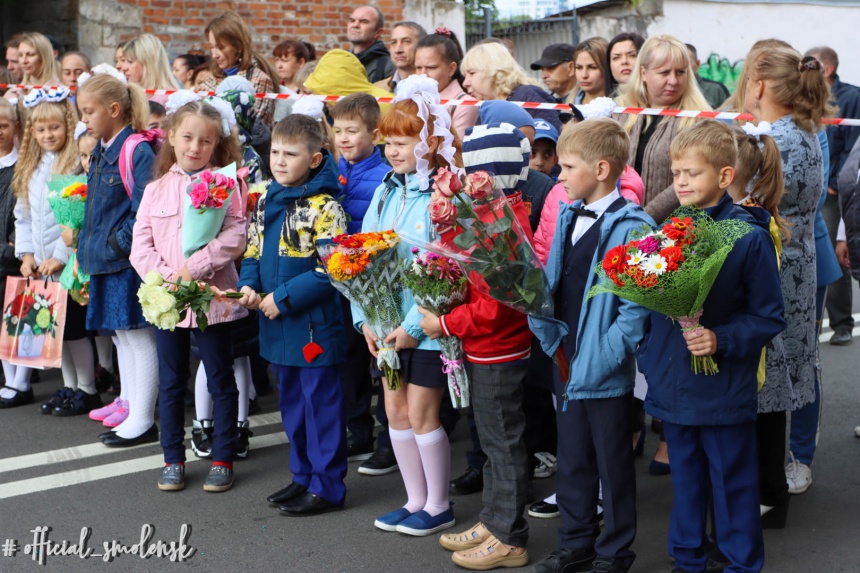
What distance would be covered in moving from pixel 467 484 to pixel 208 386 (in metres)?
1.47

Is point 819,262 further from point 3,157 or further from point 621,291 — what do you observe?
point 3,157

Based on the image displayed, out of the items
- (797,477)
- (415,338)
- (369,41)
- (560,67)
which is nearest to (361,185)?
(415,338)

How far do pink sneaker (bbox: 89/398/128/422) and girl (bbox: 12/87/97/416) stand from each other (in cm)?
22

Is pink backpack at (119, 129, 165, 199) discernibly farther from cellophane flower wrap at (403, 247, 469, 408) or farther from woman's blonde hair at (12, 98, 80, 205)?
cellophane flower wrap at (403, 247, 469, 408)

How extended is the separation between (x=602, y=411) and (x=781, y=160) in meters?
1.40

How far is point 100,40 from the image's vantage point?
39.5 ft

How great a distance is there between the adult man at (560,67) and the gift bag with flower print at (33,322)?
3.95 metres

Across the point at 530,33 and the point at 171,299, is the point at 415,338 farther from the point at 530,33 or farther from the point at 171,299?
the point at 530,33

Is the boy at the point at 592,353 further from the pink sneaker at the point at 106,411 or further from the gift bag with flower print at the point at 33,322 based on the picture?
the gift bag with flower print at the point at 33,322

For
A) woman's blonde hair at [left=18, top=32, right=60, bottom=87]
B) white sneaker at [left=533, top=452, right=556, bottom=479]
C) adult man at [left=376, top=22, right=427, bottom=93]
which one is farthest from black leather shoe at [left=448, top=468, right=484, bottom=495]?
woman's blonde hair at [left=18, top=32, right=60, bottom=87]

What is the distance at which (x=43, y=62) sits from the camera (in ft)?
29.4

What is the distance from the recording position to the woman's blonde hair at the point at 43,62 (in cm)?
891

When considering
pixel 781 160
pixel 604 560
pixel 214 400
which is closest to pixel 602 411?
pixel 604 560

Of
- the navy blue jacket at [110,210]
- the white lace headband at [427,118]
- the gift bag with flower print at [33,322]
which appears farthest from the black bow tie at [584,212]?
the gift bag with flower print at [33,322]
